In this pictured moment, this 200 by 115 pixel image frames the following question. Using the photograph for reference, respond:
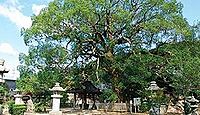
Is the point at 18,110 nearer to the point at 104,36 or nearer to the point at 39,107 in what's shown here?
the point at 39,107

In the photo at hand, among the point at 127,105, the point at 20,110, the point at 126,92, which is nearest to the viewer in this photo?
the point at 20,110

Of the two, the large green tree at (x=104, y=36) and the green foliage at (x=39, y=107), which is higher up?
the large green tree at (x=104, y=36)

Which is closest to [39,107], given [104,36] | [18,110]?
[18,110]

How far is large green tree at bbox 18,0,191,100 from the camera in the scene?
79.3 ft

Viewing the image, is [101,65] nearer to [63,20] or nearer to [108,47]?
[108,47]

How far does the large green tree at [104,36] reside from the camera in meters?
24.2

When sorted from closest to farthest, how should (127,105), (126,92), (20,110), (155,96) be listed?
(155,96) < (20,110) < (127,105) < (126,92)

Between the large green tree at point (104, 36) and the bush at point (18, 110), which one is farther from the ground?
the large green tree at point (104, 36)

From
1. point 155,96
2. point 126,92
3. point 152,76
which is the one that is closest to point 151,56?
point 152,76

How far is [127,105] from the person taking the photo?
85.7ft

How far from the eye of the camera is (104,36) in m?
26.9

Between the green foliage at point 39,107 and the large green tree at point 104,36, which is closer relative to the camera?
the large green tree at point 104,36

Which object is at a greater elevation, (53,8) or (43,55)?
(53,8)

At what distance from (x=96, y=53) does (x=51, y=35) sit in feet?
13.0
